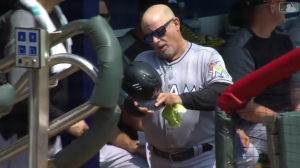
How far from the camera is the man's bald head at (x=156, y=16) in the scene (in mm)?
3879

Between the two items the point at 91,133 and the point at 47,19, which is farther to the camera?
the point at 47,19

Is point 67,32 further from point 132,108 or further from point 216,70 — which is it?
point 216,70

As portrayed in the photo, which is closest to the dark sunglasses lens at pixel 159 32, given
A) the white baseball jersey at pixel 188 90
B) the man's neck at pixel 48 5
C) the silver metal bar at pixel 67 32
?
the white baseball jersey at pixel 188 90

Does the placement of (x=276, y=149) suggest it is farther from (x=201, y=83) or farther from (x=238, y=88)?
(x=201, y=83)

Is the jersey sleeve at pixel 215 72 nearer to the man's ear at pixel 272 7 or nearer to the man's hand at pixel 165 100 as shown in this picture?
the man's hand at pixel 165 100

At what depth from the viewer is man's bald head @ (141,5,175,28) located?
12.7 ft

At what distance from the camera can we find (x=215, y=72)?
3.78 m

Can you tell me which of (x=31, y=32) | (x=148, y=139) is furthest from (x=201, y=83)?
(x=31, y=32)

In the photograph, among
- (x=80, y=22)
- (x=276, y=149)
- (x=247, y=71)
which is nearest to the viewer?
(x=276, y=149)

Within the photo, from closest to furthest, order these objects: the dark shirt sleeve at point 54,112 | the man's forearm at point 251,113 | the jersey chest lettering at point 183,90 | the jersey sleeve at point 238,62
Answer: the man's forearm at point 251,113 < the dark shirt sleeve at point 54,112 < the jersey chest lettering at point 183,90 < the jersey sleeve at point 238,62

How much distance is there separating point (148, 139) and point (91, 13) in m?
1.23

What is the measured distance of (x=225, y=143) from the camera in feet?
9.21

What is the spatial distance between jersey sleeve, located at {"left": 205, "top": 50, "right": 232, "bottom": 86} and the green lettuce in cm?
30

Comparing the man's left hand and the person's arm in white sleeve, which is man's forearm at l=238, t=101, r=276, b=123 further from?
the person's arm in white sleeve
